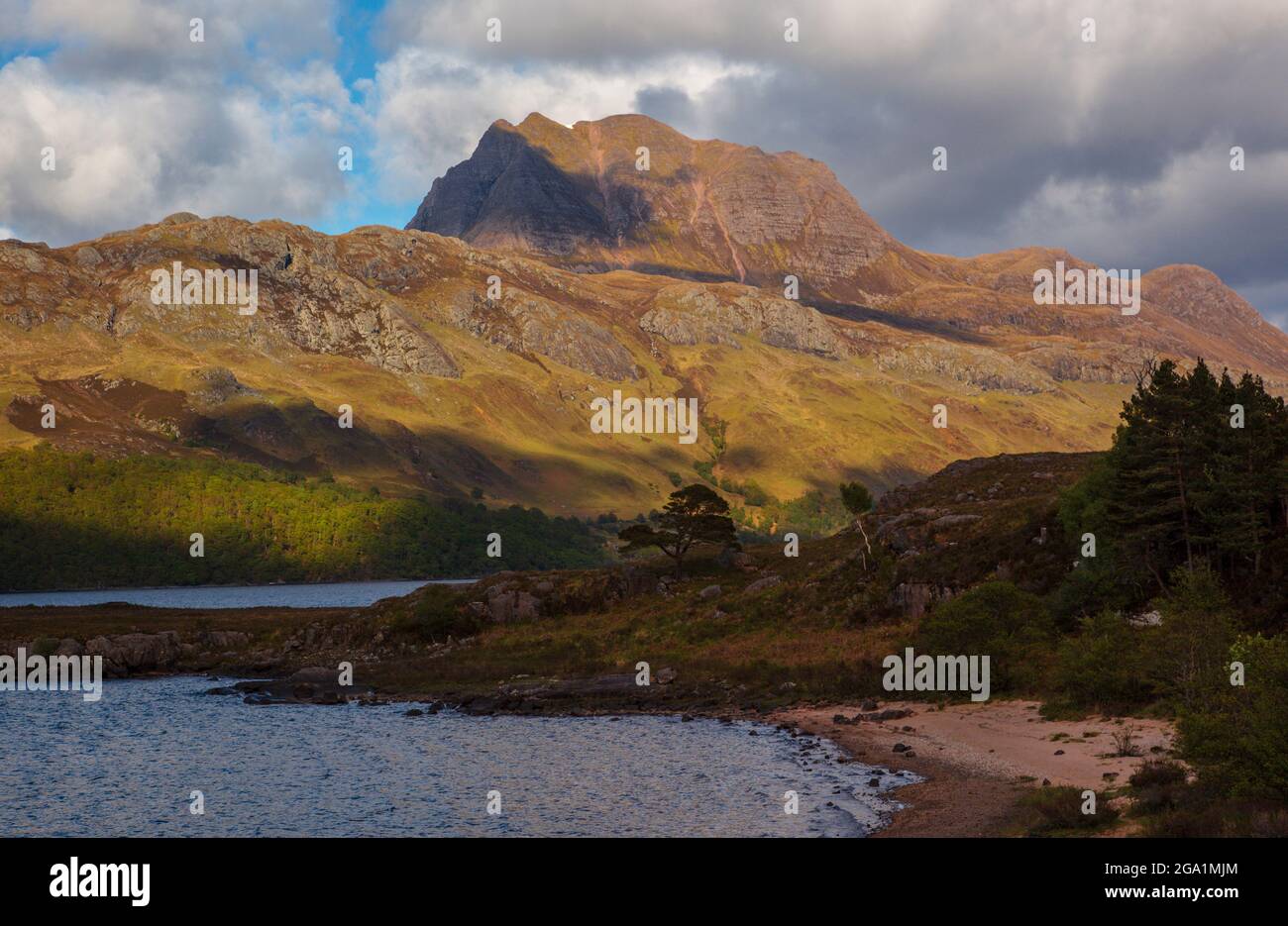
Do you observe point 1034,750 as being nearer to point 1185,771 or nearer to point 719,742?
point 1185,771

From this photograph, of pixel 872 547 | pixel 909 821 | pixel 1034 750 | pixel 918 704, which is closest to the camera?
pixel 909 821

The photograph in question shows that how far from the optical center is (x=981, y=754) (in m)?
49.2

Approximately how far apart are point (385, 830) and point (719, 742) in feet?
76.1

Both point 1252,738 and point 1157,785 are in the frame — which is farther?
point 1157,785

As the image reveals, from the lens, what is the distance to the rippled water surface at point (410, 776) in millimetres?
43094

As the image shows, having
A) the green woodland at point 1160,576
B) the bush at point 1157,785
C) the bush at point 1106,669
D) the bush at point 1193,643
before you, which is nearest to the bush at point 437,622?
the green woodland at point 1160,576

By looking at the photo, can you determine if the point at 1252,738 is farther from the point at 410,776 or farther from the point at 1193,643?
the point at 410,776

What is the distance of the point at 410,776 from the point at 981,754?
28.9 metres

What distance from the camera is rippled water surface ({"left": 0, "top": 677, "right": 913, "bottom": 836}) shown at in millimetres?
43094

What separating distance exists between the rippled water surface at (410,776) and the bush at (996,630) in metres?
14.8

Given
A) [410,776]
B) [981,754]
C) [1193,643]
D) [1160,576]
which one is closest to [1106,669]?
[1193,643]
